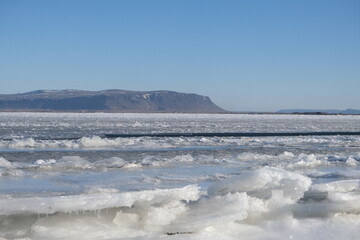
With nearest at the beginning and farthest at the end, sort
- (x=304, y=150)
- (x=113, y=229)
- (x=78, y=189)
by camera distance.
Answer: (x=113, y=229), (x=78, y=189), (x=304, y=150)

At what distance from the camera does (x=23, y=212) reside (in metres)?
5.75

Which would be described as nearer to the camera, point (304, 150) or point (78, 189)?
point (78, 189)

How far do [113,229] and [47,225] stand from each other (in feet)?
2.26

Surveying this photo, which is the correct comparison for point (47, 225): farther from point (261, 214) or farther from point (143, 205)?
point (261, 214)

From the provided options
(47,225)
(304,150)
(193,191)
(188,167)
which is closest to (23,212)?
(47,225)

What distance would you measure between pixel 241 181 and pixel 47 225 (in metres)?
2.46

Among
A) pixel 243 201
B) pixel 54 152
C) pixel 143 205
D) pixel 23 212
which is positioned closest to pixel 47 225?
pixel 23 212

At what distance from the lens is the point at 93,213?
5.86m

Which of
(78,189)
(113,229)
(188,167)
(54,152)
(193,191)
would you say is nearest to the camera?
(113,229)

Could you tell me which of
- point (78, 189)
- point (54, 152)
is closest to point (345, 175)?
point (78, 189)

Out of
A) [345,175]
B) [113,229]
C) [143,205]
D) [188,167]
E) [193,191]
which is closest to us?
[113,229]

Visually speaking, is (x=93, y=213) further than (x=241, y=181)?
No

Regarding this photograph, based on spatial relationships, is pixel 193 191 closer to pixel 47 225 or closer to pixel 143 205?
pixel 143 205

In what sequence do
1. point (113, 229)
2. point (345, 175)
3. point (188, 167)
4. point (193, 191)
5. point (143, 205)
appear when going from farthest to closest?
point (188, 167)
point (345, 175)
point (193, 191)
point (143, 205)
point (113, 229)
